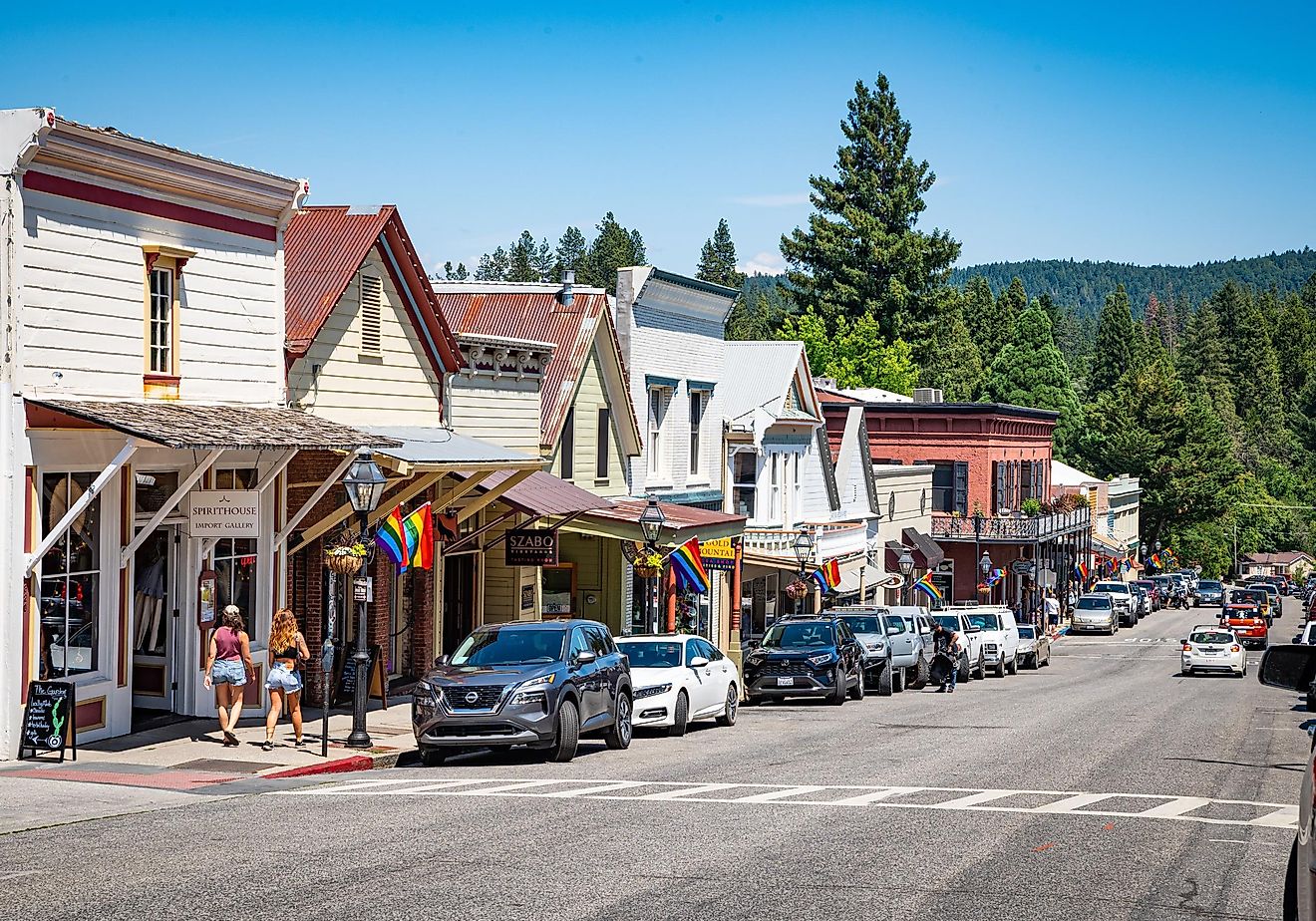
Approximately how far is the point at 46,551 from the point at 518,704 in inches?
220

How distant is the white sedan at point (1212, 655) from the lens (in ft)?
156

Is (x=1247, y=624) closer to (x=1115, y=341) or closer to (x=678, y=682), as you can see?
(x=678, y=682)

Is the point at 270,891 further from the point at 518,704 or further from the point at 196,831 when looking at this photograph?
the point at 518,704

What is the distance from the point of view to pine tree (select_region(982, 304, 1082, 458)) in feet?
391

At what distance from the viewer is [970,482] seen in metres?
72.2

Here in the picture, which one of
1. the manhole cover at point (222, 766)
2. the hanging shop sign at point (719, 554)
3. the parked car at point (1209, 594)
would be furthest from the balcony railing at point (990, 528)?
the manhole cover at point (222, 766)

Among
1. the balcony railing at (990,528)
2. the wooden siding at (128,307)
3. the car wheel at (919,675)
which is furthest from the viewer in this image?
the balcony railing at (990,528)

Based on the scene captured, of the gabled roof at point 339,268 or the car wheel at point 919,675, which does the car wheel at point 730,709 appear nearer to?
the gabled roof at point 339,268

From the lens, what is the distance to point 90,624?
62.8ft

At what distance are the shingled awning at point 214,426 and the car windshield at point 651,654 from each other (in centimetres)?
518

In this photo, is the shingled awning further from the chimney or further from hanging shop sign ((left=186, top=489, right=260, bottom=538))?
the chimney

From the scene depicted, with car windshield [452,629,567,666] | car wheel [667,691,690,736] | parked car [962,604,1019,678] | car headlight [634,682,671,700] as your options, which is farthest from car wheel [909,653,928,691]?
car windshield [452,629,567,666]

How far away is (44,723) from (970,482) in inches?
2310

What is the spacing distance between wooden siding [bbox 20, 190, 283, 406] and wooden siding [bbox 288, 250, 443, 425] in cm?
140
